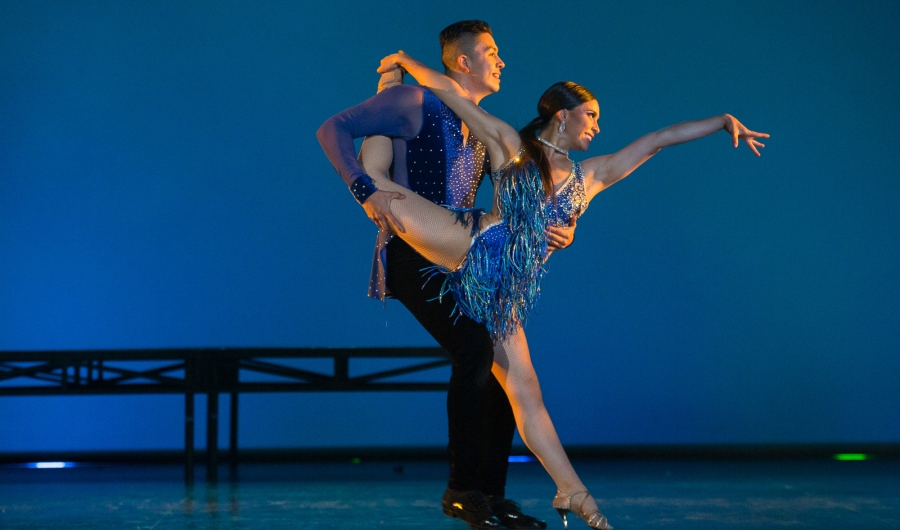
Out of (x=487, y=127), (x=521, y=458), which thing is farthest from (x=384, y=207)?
(x=521, y=458)

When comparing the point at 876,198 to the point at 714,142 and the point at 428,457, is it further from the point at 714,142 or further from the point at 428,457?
the point at 428,457

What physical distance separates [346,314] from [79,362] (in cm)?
117

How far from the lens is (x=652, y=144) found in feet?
7.13

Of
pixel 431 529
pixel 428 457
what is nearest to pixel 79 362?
pixel 428 457

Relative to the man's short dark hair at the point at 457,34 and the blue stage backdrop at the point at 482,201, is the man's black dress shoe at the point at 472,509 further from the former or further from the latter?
the blue stage backdrop at the point at 482,201

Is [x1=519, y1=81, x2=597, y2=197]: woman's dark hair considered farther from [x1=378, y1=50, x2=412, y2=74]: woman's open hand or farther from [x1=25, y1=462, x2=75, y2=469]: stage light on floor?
[x1=25, y1=462, x2=75, y2=469]: stage light on floor

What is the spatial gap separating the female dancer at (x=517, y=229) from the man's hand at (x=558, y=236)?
24mm

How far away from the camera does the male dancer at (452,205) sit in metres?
2.08

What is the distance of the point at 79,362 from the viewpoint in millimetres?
3611

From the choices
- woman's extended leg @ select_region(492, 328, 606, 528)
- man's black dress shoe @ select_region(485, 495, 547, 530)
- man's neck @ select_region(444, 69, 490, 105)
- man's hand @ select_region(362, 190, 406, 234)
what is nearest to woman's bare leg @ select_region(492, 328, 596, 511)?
woman's extended leg @ select_region(492, 328, 606, 528)

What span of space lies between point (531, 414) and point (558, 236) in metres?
0.42

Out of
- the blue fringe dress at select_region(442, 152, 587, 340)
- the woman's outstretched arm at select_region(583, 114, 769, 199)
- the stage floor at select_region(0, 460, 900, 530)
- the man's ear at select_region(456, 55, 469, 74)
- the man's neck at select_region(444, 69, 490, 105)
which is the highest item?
the man's ear at select_region(456, 55, 469, 74)

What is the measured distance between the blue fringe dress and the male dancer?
0.04 meters

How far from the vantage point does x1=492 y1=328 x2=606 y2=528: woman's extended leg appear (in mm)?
2121
